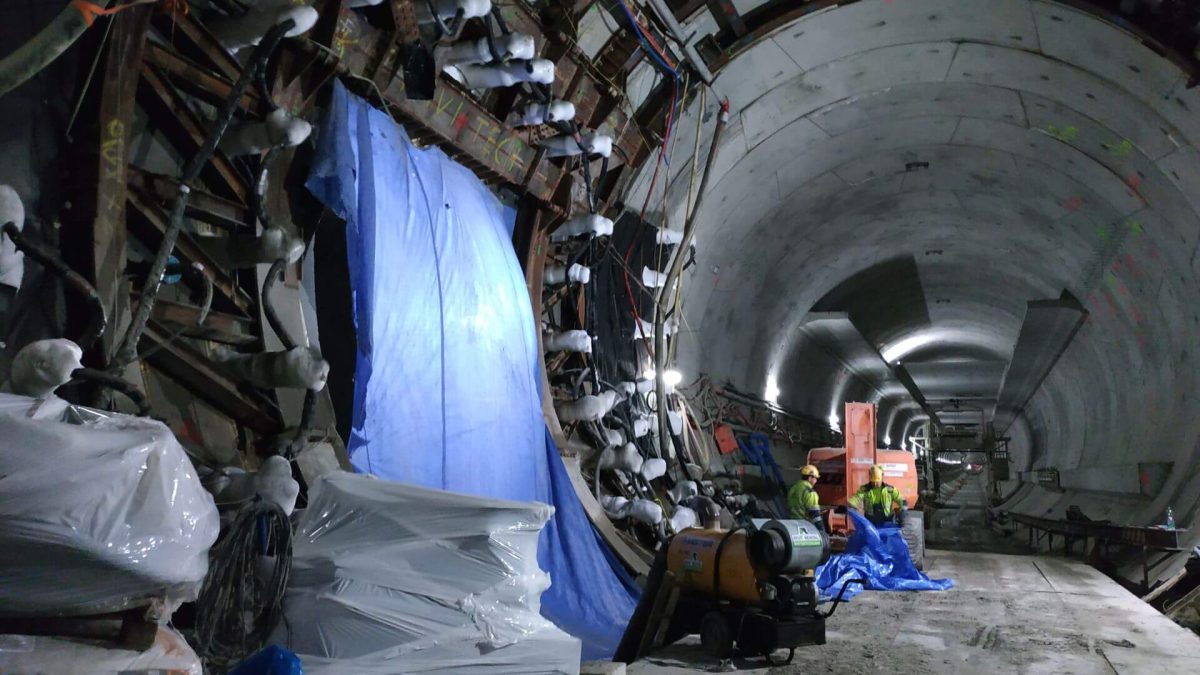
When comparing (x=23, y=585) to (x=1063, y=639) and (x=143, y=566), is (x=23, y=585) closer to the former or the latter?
(x=143, y=566)

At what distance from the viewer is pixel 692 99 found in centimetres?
829

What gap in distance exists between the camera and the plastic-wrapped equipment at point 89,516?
212cm

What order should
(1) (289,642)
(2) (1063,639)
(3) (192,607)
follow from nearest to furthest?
(1) (289,642) < (3) (192,607) < (2) (1063,639)

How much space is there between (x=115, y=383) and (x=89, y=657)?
4.38 feet

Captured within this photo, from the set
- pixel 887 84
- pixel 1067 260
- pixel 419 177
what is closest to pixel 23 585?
pixel 419 177

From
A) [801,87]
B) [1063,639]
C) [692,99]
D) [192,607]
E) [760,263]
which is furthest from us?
[760,263]

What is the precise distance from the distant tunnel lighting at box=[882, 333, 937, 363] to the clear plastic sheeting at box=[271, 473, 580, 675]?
1750 centimetres

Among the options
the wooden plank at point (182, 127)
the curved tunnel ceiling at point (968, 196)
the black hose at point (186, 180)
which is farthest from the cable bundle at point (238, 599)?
the curved tunnel ceiling at point (968, 196)

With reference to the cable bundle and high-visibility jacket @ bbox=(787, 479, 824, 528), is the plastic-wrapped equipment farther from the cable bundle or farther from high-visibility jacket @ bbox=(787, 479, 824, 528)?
high-visibility jacket @ bbox=(787, 479, 824, 528)

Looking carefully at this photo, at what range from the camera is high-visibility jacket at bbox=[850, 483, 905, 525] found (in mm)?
9070

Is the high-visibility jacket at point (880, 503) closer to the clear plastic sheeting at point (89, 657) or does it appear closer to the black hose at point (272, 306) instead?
the black hose at point (272, 306)

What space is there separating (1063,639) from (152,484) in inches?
209

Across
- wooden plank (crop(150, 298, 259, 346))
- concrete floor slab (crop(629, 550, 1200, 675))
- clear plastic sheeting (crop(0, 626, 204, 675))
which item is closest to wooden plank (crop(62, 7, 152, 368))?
wooden plank (crop(150, 298, 259, 346))

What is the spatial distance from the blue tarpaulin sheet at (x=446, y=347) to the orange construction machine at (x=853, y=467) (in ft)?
16.2
